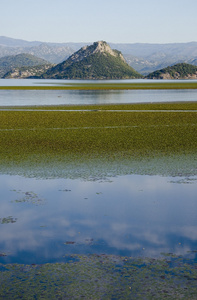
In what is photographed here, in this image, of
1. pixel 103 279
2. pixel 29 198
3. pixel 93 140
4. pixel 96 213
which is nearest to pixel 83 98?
pixel 93 140

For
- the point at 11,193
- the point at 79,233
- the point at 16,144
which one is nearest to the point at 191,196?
the point at 79,233

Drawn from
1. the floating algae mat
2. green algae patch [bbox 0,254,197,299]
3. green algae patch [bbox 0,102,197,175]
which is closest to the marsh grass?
green algae patch [bbox 0,102,197,175]

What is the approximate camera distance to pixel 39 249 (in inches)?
459

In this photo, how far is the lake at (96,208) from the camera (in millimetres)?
11708

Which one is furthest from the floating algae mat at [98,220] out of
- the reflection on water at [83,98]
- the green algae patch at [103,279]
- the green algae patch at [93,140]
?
the reflection on water at [83,98]

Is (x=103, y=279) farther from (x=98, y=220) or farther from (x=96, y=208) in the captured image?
(x=96, y=208)

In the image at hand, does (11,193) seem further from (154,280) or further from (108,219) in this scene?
(154,280)

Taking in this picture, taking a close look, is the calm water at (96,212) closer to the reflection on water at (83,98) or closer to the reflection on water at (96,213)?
the reflection on water at (96,213)

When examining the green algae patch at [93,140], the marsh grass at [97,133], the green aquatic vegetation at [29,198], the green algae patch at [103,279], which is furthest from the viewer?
the marsh grass at [97,133]

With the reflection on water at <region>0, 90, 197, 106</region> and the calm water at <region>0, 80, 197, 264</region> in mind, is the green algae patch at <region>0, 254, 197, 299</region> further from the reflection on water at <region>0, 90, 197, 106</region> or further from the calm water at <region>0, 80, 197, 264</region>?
the reflection on water at <region>0, 90, 197, 106</region>

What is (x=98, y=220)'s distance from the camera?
46.5 feet

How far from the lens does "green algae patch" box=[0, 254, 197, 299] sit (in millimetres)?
9148

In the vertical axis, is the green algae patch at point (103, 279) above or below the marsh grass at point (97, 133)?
above

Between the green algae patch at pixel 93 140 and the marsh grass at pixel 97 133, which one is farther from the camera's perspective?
the marsh grass at pixel 97 133
